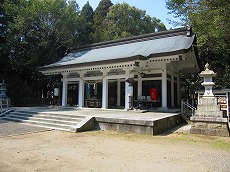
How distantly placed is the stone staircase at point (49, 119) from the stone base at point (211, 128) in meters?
4.78

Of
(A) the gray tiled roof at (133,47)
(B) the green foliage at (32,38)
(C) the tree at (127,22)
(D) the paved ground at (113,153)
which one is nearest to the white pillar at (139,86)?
(A) the gray tiled roof at (133,47)

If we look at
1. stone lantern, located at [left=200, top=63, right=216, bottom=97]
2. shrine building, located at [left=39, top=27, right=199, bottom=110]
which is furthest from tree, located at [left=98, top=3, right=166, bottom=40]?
stone lantern, located at [left=200, top=63, right=216, bottom=97]

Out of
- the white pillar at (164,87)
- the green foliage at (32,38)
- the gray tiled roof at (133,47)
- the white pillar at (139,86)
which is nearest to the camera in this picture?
the white pillar at (164,87)

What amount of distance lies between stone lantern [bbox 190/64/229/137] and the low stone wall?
3.87 feet

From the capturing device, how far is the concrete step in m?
8.31

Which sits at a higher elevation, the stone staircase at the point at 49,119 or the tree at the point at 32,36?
the tree at the point at 32,36

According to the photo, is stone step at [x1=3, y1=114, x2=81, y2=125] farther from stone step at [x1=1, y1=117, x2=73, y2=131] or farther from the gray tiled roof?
the gray tiled roof

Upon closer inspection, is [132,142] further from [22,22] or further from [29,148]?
[22,22]

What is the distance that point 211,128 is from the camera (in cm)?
717

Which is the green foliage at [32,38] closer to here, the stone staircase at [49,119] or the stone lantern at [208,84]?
the stone staircase at [49,119]

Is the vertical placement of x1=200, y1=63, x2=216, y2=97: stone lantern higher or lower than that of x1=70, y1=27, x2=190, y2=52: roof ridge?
lower

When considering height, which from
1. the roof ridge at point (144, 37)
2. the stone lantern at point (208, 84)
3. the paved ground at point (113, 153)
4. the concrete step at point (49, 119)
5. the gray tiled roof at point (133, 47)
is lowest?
the paved ground at point (113, 153)

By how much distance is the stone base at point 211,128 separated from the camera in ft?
22.9

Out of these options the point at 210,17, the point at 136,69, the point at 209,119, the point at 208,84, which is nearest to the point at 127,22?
the point at 136,69
